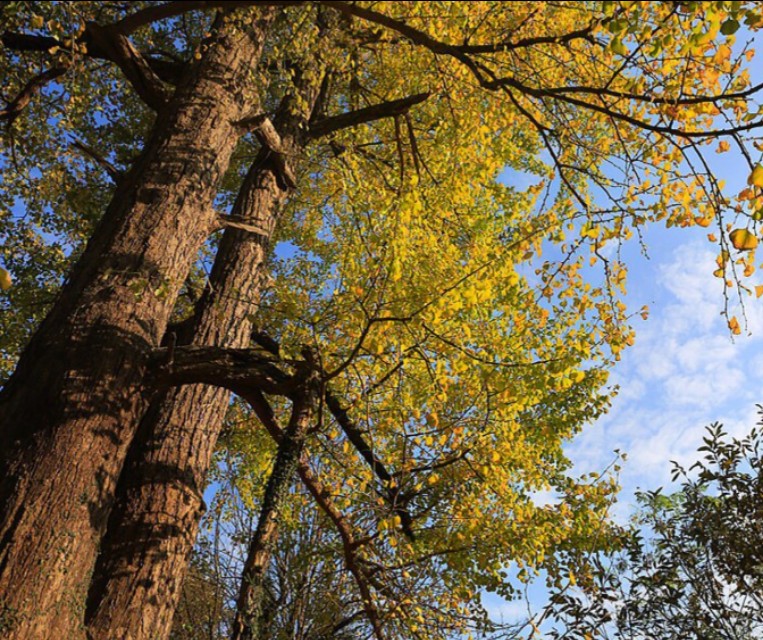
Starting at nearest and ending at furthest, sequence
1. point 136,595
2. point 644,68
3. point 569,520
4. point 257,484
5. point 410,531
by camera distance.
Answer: point 136,595, point 644,68, point 410,531, point 569,520, point 257,484

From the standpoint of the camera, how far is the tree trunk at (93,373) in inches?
117

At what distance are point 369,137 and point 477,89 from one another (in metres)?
2.62

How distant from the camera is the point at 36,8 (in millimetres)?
4910

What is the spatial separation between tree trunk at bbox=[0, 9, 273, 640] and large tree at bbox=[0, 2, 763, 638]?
Answer: 13mm

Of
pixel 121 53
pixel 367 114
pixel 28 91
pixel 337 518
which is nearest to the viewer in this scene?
pixel 337 518

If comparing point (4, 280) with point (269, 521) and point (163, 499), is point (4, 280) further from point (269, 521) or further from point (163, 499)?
point (163, 499)

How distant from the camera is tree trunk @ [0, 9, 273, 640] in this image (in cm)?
297

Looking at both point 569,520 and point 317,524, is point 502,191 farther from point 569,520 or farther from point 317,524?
point 317,524

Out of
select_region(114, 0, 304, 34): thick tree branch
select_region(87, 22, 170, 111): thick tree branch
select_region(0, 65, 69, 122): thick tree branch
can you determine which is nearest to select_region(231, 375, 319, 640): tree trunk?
select_region(114, 0, 304, 34): thick tree branch

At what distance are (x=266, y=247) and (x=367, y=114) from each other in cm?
147

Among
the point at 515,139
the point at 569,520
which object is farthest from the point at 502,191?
the point at 569,520

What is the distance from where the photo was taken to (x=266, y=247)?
5.59 meters

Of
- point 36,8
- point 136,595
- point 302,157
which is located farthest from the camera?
point 302,157

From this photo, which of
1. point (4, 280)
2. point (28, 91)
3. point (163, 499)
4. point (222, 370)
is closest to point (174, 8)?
point (4, 280)
